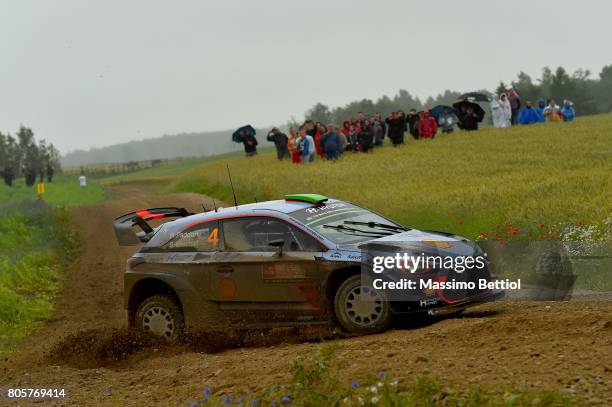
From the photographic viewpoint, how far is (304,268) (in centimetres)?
1062

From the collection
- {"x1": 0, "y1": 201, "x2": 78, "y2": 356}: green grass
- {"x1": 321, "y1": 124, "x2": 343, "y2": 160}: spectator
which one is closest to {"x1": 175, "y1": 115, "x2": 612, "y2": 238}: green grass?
{"x1": 321, "y1": 124, "x2": 343, "y2": 160}: spectator

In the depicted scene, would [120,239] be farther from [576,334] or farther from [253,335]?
[576,334]

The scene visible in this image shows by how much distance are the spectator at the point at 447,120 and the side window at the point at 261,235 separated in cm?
3330

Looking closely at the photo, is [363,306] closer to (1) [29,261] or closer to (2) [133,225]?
(2) [133,225]

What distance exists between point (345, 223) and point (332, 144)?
2501cm

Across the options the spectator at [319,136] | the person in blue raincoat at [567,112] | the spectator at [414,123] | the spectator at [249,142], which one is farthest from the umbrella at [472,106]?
the spectator at [249,142]

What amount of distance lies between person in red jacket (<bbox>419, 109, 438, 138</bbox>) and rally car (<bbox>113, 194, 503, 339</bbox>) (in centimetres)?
3062

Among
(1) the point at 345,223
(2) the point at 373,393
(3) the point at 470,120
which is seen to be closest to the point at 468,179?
(1) the point at 345,223

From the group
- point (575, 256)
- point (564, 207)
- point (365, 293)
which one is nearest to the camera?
point (365, 293)

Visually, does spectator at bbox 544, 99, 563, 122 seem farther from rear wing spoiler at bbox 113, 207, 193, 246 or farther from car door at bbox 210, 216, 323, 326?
car door at bbox 210, 216, 323, 326

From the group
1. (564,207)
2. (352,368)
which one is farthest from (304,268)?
(564,207)

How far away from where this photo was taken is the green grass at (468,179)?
1803 centimetres

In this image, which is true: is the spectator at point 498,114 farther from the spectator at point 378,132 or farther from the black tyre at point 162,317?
the black tyre at point 162,317

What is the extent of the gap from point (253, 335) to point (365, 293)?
5.78ft
